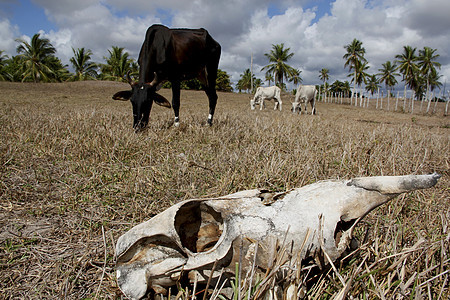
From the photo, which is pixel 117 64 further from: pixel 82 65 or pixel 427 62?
pixel 427 62

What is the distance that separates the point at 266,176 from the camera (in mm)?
2336

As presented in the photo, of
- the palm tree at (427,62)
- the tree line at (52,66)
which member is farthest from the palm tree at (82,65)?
the palm tree at (427,62)

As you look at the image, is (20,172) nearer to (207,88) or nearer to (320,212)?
(320,212)

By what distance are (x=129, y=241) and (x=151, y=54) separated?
4.42 metres

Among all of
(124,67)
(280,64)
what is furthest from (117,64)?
(280,64)

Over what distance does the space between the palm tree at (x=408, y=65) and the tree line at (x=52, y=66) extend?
3647cm

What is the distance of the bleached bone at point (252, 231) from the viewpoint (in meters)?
1.08

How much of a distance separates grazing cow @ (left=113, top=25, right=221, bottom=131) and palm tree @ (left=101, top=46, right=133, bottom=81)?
4492cm

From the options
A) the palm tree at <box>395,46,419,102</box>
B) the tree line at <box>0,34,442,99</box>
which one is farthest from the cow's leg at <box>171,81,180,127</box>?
the palm tree at <box>395,46,419,102</box>

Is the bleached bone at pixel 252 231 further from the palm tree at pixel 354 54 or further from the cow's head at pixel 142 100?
the palm tree at pixel 354 54

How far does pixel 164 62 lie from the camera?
492 centimetres

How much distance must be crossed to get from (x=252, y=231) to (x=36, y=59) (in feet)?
174

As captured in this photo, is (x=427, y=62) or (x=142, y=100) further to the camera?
(x=427, y=62)

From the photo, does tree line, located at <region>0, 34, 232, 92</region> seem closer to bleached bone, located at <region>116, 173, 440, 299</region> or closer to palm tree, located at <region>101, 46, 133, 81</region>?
palm tree, located at <region>101, 46, 133, 81</region>
